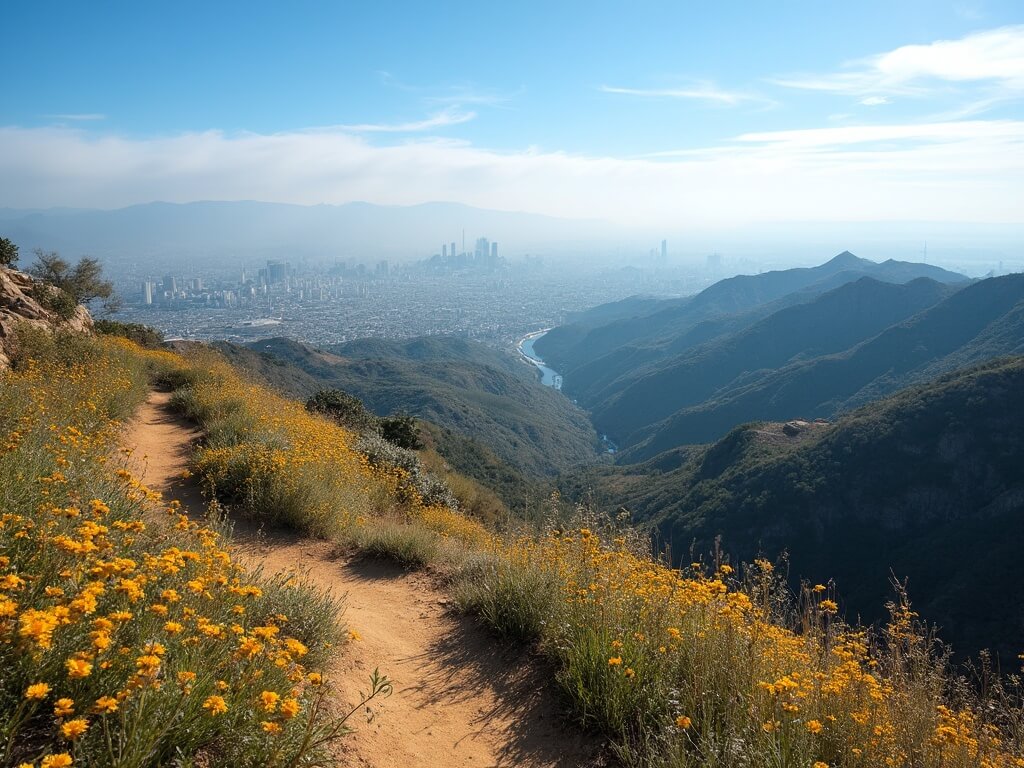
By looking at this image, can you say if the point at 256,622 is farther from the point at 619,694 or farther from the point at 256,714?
the point at 619,694

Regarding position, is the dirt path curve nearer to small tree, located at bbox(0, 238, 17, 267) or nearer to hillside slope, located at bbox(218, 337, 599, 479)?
small tree, located at bbox(0, 238, 17, 267)

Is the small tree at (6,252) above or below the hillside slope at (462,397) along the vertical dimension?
above

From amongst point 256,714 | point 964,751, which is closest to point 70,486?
point 256,714

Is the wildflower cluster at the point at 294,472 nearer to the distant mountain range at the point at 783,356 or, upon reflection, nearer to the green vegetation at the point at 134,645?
the green vegetation at the point at 134,645

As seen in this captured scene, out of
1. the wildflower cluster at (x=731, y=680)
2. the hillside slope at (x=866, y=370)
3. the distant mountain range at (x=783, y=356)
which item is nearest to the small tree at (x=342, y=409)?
the wildflower cluster at (x=731, y=680)

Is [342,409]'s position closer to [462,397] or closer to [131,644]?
[131,644]

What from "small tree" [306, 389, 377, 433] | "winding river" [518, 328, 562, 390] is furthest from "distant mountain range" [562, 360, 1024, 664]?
A: "winding river" [518, 328, 562, 390]

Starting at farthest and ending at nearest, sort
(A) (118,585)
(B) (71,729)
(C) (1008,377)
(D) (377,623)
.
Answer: (C) (1008,377)
(D) (377,623)
(A) (118,585)
(B) (71,729)
